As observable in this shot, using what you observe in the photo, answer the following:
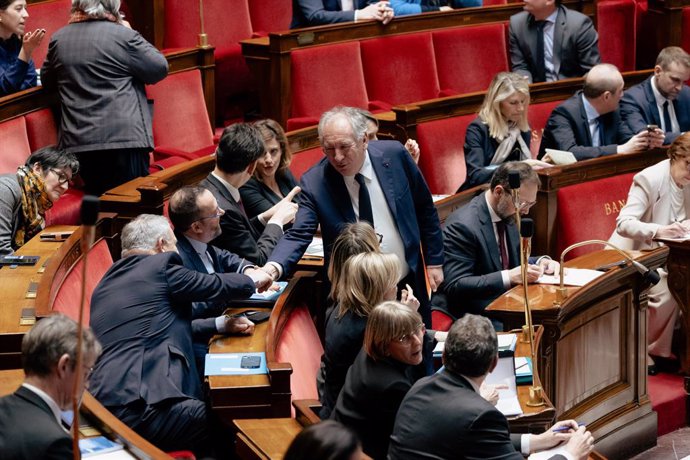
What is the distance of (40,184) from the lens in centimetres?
245

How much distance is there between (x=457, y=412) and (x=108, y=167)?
1520 mm

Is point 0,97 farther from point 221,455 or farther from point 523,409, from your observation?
point 523,409

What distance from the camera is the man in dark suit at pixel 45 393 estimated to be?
135cm

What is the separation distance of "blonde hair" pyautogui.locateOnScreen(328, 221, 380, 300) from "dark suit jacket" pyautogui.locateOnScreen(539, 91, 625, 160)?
148 cm

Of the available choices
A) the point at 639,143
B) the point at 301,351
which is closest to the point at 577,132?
the point at 639,143

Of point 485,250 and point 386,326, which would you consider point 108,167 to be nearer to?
point 485,250

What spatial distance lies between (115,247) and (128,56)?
0.58 metres

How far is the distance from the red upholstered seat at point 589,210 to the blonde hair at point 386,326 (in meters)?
1.41

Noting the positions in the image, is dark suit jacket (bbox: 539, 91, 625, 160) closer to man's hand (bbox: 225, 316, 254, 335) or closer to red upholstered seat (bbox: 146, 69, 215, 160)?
red upholstered seat (bbox: 146, 69, 215, 160)

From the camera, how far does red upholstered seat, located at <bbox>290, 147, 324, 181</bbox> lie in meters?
3.14

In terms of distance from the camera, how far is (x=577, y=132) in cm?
352

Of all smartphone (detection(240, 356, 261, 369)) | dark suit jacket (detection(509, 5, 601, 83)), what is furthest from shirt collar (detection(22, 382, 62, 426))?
dark suit jacket (detection(509, 5, 601, 83))

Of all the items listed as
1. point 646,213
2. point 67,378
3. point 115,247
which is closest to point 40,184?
point 115,247

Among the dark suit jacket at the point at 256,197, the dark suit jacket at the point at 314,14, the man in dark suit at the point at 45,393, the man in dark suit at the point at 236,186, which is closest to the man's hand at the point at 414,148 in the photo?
the dark suit jacket at the point at 256,197
